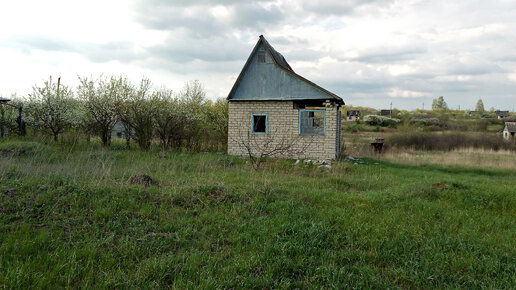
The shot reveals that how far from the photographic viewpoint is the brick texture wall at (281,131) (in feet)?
50.0

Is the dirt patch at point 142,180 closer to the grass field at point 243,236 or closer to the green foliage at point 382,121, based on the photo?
the grass field at point 243,236

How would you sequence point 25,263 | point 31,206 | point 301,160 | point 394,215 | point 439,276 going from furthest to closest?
point 301,160 → point 394,215 → point 31,206 → point 439,276 → point 25,263

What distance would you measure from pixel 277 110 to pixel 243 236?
11.0m

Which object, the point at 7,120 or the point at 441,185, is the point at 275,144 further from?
the point at 7,120

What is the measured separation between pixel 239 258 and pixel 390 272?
1.91 metres

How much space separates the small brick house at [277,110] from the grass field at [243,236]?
7.32 m

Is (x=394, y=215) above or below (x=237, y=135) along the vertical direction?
below

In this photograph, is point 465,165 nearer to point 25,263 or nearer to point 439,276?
point 439,276

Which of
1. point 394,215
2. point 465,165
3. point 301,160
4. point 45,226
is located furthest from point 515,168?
point 45,226

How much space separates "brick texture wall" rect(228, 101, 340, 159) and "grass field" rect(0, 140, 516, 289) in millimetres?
7160

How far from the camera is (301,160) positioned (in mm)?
14766

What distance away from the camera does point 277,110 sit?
1570 cm

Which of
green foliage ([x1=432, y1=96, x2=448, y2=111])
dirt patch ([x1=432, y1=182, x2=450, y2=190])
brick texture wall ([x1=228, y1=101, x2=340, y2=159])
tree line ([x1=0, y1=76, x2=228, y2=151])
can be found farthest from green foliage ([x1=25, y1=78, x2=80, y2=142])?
green foliage ([x1=432, y1=96, x2=448, y2=111])

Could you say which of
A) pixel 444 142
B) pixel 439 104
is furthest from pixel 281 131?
pixel 439 104
